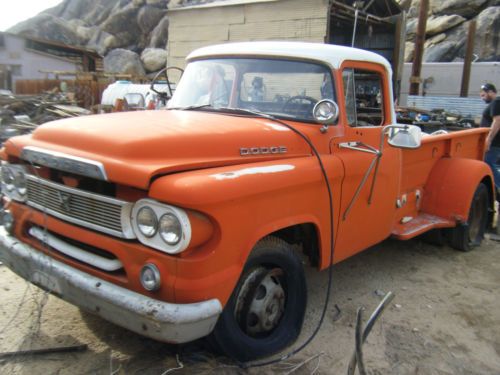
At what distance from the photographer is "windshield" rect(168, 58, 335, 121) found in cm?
356

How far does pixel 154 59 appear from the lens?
35.8 metres

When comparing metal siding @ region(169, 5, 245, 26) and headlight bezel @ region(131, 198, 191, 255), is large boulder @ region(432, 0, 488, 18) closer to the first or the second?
metal siding @ region(169, 5, 245, 26)

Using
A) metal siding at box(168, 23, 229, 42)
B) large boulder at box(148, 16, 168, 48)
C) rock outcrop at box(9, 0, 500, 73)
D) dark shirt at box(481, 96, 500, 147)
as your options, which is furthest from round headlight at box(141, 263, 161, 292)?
large boulder at box(148, 16, 168, 48)

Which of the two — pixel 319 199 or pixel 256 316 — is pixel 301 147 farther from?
pixel 256 316

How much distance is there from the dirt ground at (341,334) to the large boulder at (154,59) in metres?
33.3

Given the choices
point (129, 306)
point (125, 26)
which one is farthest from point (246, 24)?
point (125, 26)

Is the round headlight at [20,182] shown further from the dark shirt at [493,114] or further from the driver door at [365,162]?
the dark shirt at [493,114]

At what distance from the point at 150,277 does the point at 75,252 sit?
63 centimetres


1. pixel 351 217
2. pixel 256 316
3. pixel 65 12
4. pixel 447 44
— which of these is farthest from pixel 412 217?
pixel 65 12

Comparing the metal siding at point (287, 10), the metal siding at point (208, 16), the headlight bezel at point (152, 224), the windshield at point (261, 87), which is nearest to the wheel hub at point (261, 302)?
the headlight bezel at point (152, 224)

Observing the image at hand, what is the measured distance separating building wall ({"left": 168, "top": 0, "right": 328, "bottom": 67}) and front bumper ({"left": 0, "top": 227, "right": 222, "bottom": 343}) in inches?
394

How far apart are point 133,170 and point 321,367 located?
5.84 ft

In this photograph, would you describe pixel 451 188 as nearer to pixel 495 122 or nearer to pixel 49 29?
pixel 495 122

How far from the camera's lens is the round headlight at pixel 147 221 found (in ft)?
8.04
